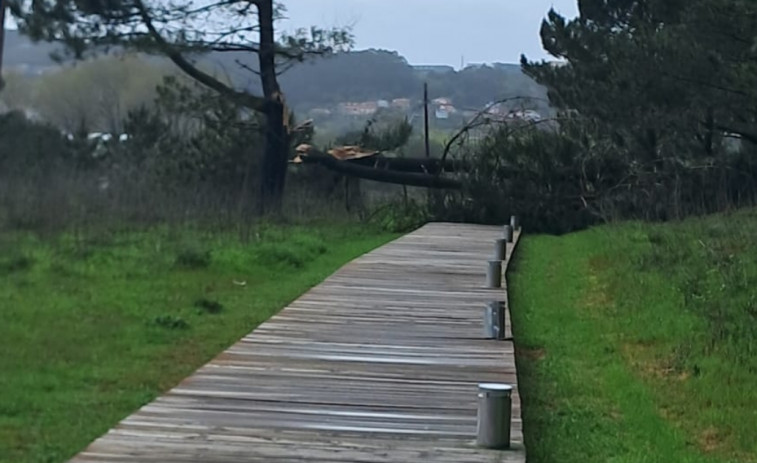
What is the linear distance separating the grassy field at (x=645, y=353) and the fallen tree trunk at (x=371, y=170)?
9516 millimetres

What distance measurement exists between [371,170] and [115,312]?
15.4 metres

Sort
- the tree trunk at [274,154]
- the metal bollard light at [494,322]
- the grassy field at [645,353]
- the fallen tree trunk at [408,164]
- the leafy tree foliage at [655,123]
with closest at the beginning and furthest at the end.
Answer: the grassy field at [645,353]
the metal bollard light at [494,322]
the leafy tree foliage at [655,123]
the fallen tree trunk at [408,164]
the tree trunk at [274,154]

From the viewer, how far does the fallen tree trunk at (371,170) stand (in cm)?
2567

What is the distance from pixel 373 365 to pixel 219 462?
2578mm

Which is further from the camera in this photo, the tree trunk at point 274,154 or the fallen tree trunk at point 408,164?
the tree trunk at point 274,154

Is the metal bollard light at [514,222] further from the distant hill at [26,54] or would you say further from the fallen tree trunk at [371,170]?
the distant hill at [26,54]

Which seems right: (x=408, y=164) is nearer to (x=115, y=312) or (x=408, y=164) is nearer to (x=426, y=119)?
(x=426, y=119)

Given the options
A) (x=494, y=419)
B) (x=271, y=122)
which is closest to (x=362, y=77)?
(x=271, y=122)

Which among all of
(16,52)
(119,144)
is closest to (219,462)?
(16,52)

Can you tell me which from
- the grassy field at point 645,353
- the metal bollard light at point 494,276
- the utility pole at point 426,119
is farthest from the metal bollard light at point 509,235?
the utility pole at point 426,119

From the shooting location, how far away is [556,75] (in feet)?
88.5

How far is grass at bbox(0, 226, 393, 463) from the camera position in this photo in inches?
281

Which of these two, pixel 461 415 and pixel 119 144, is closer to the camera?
pixel 461 415

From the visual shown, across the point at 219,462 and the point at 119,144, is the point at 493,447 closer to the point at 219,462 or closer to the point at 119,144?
the point at 219,462
